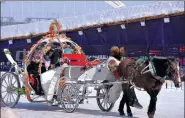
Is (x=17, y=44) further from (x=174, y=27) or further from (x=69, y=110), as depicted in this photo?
(x=69, y=110)

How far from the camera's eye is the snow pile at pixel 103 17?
724 inches

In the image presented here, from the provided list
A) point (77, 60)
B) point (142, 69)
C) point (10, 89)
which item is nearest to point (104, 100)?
point (77, 60)

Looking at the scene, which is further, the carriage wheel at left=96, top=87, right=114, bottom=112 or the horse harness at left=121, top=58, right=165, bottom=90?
the carriage wheel at left=96, top=87, right=114, bottom=112

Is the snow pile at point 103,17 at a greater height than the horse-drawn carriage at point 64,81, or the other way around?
the snow pile at point 103,17

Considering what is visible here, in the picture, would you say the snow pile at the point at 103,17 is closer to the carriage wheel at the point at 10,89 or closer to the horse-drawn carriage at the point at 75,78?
the horse-drawn carriage at the point at 75,78

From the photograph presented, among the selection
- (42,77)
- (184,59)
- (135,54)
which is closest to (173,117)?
(42,77)

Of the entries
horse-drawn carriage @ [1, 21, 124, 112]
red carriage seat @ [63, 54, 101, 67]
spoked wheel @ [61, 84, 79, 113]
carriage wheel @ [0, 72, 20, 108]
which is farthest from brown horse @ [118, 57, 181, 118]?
carriage wheel @ [0, 72, 20, 108]

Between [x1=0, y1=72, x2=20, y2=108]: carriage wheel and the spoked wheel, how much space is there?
1.37 meters

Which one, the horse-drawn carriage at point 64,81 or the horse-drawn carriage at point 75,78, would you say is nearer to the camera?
the horse-drawn carriage at point 75,78

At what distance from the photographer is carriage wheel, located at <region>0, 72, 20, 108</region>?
11547 millimetres

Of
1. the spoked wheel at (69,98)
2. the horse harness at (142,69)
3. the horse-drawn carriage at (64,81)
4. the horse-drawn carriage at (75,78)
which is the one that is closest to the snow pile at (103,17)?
the horse-drawn carriage at (75,78)

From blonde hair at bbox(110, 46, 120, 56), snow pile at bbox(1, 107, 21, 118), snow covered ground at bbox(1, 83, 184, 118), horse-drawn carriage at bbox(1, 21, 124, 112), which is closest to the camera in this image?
snow pile at bbox(1, 107, 21, 118)

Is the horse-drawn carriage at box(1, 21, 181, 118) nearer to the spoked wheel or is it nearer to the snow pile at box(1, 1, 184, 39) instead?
the spoked wheel

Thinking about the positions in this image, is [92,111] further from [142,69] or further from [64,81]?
[142,69]
